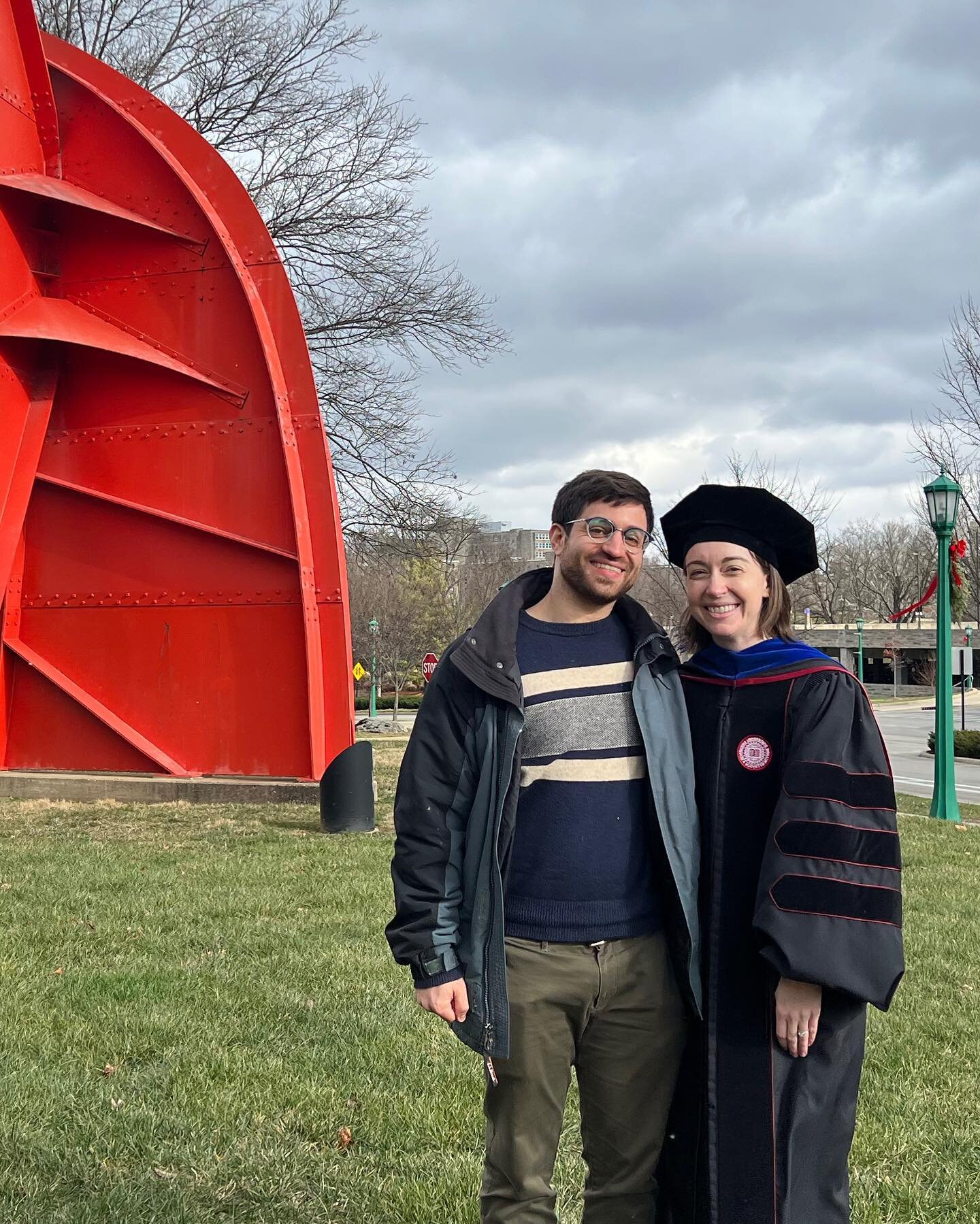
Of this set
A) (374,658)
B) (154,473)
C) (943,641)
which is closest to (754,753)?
(154,473)

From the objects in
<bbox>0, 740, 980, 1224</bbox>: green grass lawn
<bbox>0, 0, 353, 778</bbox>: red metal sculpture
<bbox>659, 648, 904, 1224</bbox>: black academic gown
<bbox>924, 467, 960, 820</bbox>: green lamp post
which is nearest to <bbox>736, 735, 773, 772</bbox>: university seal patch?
<bbox>659, 648, 904, 1224</bbox>: black academic gown

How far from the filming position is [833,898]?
2332mm

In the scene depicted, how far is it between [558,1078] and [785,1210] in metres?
0.56

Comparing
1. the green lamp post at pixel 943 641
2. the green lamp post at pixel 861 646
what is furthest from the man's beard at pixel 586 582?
the green lamp post at pixel 861 646

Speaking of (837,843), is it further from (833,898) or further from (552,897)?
(552,897)

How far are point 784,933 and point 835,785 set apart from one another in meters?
0.33

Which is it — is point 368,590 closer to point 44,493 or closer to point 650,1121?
point 44,493

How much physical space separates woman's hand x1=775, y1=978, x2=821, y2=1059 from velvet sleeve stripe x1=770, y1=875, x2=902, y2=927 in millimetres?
160

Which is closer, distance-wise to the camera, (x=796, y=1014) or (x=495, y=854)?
(x=796, y=1014)

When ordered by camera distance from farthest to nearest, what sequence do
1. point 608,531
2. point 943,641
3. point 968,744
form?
point 968,744
point 943,641
point 608,531

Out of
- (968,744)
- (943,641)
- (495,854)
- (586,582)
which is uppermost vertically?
(586,582)

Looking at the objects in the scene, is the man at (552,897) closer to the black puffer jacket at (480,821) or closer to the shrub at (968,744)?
the black puffer jacket at (480,821)

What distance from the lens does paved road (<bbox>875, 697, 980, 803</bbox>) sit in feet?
66.7

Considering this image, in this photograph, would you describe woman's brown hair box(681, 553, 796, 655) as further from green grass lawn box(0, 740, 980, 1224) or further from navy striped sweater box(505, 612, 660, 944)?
green grass lawn box(0, 740, 980, 1224)
